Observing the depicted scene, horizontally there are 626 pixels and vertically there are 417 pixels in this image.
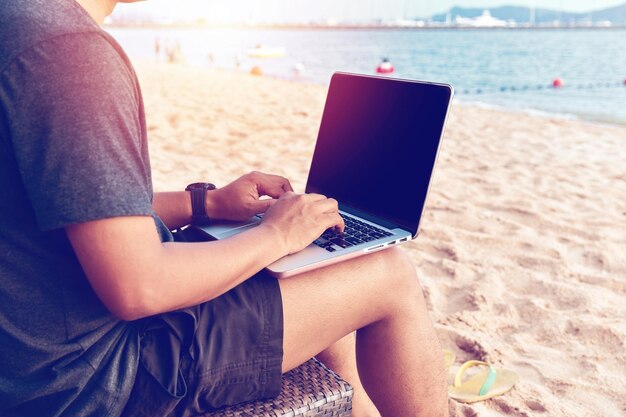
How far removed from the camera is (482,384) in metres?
2.38

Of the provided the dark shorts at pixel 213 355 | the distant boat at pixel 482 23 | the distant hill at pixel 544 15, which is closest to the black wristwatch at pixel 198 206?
the dark shorts at pixel 213 355

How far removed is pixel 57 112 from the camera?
1001 mm

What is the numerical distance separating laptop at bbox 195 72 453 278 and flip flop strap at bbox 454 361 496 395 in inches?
36.1

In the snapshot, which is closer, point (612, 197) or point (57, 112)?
point (57, 112)

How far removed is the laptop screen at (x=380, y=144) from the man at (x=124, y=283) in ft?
1.02

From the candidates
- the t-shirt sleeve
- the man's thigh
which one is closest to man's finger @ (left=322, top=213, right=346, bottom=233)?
the man's thigh

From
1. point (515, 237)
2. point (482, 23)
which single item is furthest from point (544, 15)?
point (515, 237)

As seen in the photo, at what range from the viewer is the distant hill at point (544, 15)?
118 metres

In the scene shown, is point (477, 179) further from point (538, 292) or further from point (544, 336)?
point (544, 336)

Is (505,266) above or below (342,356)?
below

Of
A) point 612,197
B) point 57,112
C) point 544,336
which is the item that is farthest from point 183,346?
point 612,197

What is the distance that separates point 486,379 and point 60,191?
191 centimetres

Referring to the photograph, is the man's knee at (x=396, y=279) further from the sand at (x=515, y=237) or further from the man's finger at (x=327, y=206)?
the sand at (x=515, y=237)

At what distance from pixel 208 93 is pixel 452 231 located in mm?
8242
